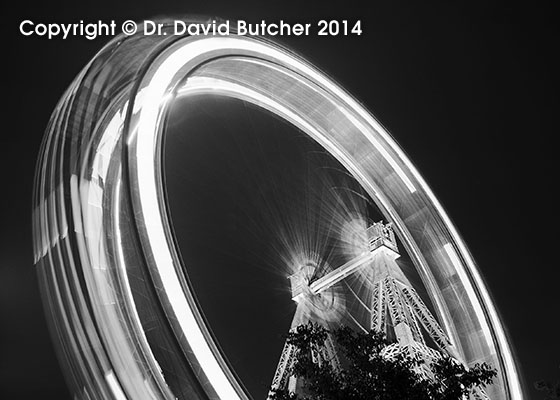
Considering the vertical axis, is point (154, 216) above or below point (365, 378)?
above

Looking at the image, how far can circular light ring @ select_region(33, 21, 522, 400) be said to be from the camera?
7.25 m

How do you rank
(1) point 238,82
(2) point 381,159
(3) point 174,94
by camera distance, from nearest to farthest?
(3) point 174,94 < (1) point 238,82 < (2) point 381,159

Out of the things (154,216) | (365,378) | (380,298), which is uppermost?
(380,298)

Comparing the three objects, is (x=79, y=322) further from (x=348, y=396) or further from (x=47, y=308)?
(x=348, y=396)

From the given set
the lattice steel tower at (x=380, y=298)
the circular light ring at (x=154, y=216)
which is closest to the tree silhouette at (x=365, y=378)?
the circular light ring at (x=154, y=216)

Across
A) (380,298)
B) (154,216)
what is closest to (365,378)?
(154,216)

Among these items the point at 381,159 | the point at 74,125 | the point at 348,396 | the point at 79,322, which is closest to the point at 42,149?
the point at 74,125

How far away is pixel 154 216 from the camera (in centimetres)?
810

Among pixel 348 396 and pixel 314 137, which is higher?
pixel 314 137

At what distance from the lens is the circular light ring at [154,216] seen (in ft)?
23.8

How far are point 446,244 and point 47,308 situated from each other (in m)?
8.97

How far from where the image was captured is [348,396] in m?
7.71

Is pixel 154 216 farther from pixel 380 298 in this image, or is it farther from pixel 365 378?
pixel 380 298

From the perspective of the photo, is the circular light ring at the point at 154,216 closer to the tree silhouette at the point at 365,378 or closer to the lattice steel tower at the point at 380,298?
the tree silhouette at the point at 365,378
